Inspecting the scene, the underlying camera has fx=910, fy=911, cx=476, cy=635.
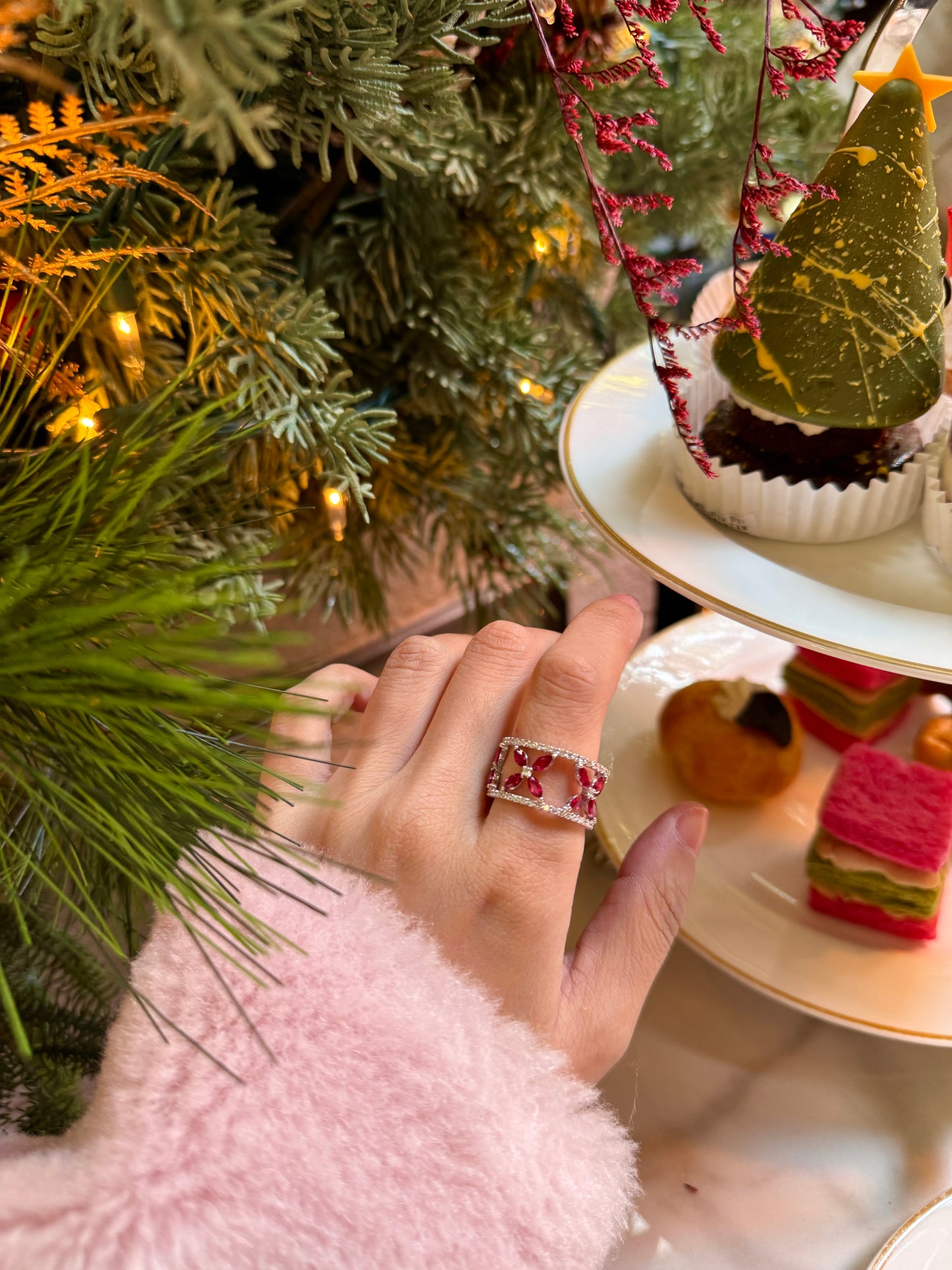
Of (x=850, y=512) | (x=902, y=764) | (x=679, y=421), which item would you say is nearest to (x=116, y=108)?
(x=679, y=421)

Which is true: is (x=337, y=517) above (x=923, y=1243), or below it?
above

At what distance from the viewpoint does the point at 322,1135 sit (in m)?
0.31

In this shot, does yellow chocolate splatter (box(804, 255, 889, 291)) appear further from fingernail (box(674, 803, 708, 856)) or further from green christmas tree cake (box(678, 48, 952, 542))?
fingernail (box(674, 803, 708, 856))

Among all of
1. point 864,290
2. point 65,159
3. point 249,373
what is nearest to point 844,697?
point 864,290

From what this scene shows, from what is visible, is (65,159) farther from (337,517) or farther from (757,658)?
(757,658)

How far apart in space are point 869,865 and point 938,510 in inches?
9.5

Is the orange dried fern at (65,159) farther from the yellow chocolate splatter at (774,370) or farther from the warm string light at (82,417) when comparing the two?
the yellow chocolate splatter at (774,370)

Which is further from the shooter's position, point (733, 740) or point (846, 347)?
point (733, 740)

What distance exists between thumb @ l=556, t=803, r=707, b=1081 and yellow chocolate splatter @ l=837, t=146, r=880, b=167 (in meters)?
0.32

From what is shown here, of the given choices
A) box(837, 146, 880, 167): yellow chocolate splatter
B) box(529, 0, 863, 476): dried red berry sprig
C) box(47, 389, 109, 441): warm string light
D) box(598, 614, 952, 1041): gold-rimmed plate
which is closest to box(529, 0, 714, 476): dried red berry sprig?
box(529, 0, 863, 476): dried red berry sprig

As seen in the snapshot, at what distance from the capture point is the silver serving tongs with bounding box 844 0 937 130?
472 millimetres

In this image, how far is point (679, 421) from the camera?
1.35 ft

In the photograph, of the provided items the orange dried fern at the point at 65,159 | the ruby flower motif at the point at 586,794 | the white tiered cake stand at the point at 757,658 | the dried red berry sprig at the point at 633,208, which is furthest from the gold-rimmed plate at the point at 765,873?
the orange dried fern at the point at 65,159

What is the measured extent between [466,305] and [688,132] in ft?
0.83
